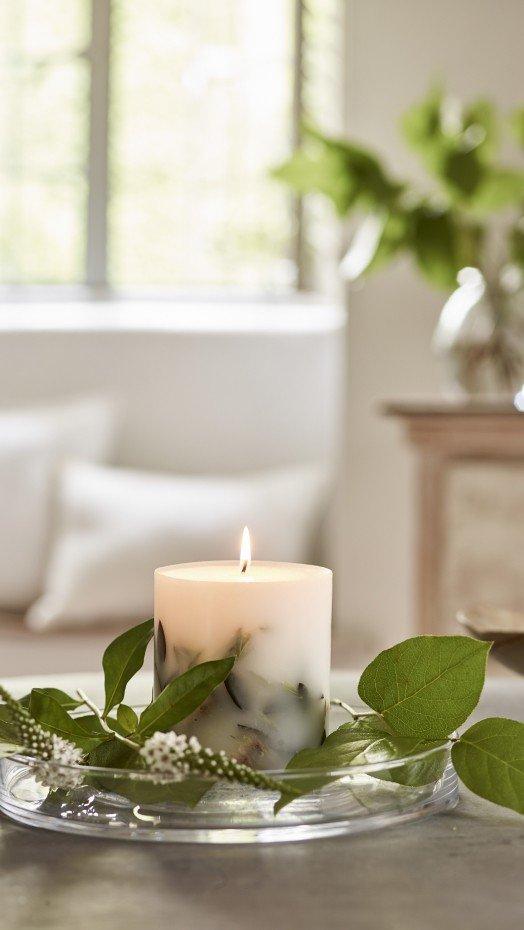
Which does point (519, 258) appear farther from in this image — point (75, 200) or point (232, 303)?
point (75, 200)

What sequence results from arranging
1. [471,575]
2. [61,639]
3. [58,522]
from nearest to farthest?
[471,575] → [61,639] → [58,522]

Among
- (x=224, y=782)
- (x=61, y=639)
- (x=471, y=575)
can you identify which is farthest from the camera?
(x=61, y=639)

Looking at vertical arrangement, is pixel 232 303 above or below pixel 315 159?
below

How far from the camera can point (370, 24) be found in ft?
9.04

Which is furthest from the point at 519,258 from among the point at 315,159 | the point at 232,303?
the point at 232,303

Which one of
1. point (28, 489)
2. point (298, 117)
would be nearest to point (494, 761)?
point (28, 489)

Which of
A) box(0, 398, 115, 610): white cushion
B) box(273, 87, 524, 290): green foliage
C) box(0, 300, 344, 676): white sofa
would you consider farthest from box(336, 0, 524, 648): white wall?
box(0, 398, 115, 610): white cushion

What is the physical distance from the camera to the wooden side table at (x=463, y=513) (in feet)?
7.35

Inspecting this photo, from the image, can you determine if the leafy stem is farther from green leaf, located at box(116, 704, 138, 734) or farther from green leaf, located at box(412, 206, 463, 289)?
green leaf, located at box(412, 206, 463, 289)

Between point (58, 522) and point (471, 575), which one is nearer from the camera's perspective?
point (471, 575)

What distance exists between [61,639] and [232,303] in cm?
111

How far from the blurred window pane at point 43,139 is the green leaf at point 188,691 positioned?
2.83 m

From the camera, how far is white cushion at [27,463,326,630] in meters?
2.52

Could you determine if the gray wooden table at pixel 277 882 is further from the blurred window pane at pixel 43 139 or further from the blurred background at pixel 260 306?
the blurred window pane at pixel 43 139
